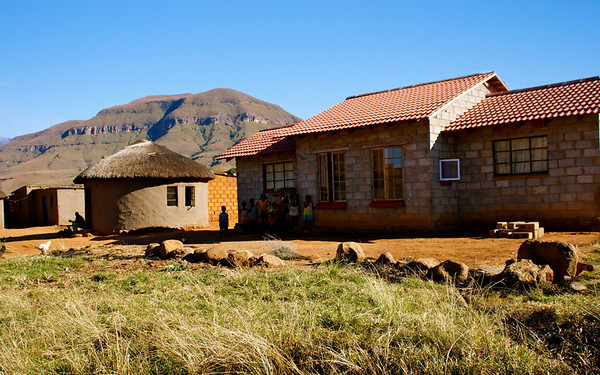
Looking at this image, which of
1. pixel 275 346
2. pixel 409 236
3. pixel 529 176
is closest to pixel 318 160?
pixel 409 236

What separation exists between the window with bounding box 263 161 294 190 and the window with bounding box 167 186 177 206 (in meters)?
5.08

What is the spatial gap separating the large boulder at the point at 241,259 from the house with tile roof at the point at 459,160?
19.7ft

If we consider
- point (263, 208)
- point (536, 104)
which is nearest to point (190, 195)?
point (263, 208)

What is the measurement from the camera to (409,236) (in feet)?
45.3

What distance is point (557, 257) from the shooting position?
6918 mm

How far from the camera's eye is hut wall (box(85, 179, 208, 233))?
68.4ft

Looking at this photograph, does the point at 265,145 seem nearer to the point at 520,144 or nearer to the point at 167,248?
the point at 167,248

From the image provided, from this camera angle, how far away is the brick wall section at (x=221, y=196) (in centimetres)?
2520

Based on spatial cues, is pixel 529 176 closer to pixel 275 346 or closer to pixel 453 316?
pixel 453 316

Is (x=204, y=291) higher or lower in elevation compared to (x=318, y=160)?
lower

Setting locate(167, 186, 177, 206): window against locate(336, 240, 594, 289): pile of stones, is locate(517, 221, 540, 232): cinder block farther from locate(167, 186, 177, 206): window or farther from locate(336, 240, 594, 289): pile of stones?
locate(167, 186, 177, 206): window

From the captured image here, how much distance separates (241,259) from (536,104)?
9.49m

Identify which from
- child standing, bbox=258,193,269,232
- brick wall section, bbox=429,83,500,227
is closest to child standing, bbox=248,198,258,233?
child standing, bbox=258,193,269,232

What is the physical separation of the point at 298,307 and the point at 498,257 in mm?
5266
